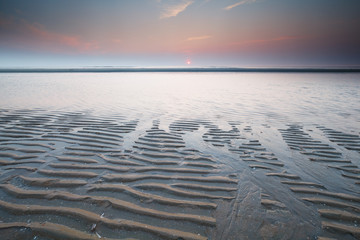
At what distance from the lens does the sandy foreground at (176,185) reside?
2410 mm

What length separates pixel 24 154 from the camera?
430 cm

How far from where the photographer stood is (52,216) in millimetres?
2502

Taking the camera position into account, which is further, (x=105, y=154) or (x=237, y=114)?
(x=237, y=114)

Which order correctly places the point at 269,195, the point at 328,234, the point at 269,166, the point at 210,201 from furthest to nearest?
1. the point at 269,166
2. the point at 269,195
3. the point at 210,201
4. the point at 328,234

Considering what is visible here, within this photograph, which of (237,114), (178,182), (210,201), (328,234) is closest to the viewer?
(328,234)

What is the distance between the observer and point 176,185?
329cm

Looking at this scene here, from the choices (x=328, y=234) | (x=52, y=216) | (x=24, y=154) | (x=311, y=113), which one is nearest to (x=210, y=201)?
(x=328, y=234)

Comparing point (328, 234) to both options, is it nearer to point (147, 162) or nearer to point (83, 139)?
point (147, 162)

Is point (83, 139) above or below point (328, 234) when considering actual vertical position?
above

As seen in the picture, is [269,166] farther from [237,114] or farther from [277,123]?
[237,114]

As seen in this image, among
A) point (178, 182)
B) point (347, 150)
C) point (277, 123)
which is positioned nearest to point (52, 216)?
point (178, 182)

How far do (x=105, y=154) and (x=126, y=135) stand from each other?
4.72ft

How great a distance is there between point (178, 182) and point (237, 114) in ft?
20.6

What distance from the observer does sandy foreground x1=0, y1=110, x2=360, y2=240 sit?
7.91ft
